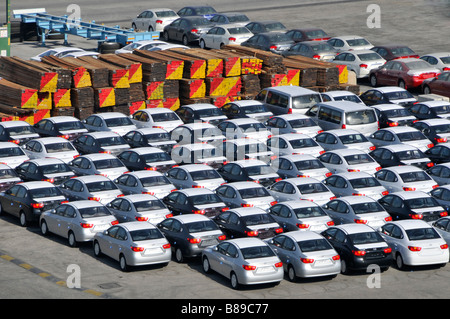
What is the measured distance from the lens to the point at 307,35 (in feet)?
188

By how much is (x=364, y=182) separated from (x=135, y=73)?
48.5 feet

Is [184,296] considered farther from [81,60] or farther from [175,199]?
[81,60]

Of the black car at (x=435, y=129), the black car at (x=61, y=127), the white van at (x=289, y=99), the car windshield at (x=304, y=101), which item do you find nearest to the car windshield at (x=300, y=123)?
the white van at (x=289, y=99)

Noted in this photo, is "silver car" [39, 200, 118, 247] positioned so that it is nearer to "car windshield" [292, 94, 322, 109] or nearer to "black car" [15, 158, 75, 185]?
"black car" [15, 158, 75, 185]

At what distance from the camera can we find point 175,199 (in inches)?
1364

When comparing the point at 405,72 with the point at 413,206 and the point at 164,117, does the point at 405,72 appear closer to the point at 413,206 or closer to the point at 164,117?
the point at 164,117

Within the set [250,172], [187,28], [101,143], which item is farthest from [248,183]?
[187,28]

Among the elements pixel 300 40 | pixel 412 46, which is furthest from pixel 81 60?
A: pixel 412 46

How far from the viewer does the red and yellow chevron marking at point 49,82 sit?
1750 inches

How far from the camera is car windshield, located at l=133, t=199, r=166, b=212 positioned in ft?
109

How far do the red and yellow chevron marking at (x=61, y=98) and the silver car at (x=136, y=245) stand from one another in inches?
595

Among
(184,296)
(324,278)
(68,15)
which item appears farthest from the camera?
(68,15)

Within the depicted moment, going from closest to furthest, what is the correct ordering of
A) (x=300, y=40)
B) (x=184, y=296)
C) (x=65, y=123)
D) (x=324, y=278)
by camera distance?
(x=184, y=296), (x=324, y=278), (x=65, y=123), (x=300, y=40)

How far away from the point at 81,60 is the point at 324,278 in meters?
22.0
